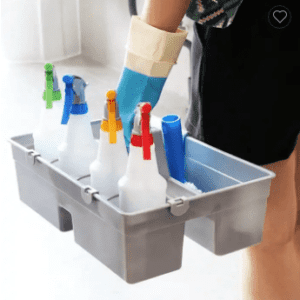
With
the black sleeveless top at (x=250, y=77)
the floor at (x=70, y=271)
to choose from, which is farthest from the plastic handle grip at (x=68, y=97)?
the floor at (x=70, y=271)

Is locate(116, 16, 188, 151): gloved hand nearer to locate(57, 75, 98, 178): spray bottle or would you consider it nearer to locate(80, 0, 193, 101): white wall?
locate(57, 75, 98, 178): spray bottle

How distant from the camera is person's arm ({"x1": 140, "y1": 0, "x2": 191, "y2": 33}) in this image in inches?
37.3

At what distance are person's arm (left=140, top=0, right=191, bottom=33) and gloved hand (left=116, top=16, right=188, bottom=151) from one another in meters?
0.02

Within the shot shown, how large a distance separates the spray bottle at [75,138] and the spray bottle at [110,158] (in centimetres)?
6

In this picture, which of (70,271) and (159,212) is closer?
(159,212)

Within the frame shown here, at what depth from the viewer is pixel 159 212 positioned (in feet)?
2.31

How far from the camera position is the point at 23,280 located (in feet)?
6.16

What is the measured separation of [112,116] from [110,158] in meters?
0.07

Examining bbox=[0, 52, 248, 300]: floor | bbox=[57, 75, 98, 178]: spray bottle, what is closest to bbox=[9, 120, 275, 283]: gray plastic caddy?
bbox=[57, 75, 98, 178]: spray bottle

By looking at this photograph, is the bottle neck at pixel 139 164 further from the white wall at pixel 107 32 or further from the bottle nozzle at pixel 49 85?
the white wall at pixel 107 32

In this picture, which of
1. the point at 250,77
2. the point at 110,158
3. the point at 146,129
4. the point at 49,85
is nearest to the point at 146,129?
the point at 146,129

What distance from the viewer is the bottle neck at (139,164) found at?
0.76 metres

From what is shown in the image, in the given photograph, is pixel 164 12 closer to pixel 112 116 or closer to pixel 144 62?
pixel 144 62

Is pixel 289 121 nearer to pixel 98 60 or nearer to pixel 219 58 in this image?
pixel 219 58
